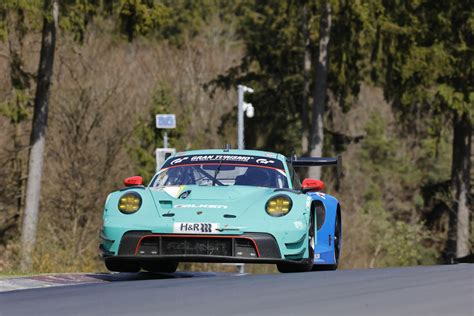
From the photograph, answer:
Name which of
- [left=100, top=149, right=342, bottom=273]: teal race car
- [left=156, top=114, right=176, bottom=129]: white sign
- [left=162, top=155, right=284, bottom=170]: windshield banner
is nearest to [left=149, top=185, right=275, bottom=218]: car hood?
[left=100, top=149, right=342, bottom=273]: teal race car

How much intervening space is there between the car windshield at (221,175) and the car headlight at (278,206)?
1.10 m

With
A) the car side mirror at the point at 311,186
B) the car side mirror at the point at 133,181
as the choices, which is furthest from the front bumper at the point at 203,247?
the car side mirror at the point at 133,181

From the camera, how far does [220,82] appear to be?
45469 mm

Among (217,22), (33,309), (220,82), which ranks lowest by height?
(33,309)

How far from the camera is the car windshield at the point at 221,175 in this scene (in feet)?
46.7

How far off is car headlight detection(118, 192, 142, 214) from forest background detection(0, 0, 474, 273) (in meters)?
7.19

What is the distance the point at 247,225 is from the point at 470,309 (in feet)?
14.7

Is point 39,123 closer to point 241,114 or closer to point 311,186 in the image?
point 241,114

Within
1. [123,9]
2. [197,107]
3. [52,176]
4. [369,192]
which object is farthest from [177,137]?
[123,9]

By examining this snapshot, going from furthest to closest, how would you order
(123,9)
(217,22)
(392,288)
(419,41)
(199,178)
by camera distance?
(217,22)
(419,41)
(123,9)
(199,178)
(392,288)

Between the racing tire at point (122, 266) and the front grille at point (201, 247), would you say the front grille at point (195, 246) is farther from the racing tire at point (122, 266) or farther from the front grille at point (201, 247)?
the racing tire at point (122, 266)

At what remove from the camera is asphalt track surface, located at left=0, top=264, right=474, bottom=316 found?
8.71 m

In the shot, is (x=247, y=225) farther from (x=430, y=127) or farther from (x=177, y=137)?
(x=177, y=137)

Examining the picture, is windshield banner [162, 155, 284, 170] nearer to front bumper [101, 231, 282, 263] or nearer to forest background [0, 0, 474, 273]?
front bumper [101, 231, 282, 263]
